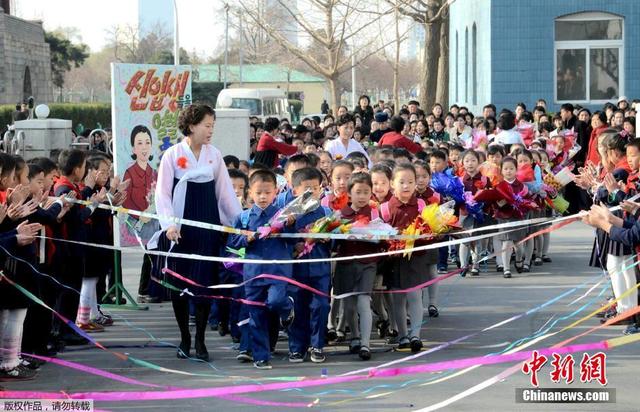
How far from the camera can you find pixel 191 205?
914 centimetres

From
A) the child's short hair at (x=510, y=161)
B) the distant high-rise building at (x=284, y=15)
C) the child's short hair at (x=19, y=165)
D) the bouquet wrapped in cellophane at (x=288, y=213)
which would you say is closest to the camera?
the child's short hair at (x=19, y=165)

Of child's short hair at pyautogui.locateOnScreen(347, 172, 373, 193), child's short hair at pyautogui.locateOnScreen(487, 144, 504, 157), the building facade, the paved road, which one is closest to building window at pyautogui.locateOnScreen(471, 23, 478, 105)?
the building facade

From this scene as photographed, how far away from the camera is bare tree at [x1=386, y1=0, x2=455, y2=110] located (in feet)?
101

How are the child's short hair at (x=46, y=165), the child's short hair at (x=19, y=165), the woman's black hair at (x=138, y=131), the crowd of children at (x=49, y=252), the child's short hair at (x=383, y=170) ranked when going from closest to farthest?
the crowd of children at (x=49, y=252)
the child's short hair at (x=19, y=165)
the child's short hair at (x=46, y=165)
the child's short hair at (x=383, y=170)
the woman's black hair at (x=138, y=131)

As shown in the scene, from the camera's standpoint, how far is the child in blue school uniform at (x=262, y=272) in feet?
28.9

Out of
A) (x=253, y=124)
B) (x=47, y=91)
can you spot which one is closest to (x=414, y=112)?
(x=253, y=124)

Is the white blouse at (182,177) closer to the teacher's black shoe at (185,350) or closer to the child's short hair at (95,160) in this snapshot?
the teacher's black shoe at (185,350)

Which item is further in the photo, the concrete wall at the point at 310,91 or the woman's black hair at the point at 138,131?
the concrete wall at the point at 310,91

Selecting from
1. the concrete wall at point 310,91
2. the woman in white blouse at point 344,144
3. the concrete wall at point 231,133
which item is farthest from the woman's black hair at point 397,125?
the concrete wall at point 310,91

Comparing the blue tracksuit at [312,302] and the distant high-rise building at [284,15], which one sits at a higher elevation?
the distant high-rise building at [284,15]

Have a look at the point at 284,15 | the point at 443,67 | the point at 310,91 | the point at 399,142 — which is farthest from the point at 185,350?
the point at 310,91

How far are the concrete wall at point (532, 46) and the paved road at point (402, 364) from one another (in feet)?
58.0

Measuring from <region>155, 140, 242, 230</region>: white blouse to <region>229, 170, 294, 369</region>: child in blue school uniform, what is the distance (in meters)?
0.38

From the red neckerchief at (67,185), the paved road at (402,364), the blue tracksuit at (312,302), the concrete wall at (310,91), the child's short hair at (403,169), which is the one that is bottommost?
the paved road at (402,364)
